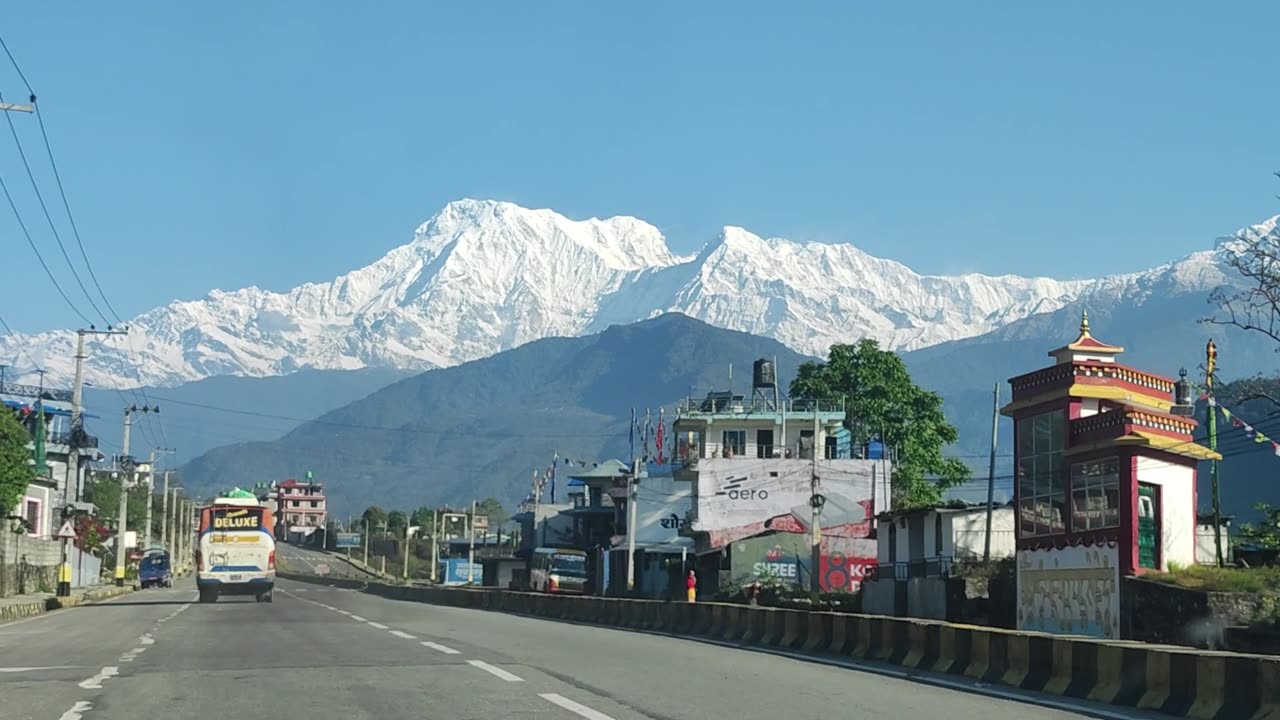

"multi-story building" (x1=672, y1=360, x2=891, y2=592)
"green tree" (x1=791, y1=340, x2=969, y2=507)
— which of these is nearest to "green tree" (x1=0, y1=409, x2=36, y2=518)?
"multi-story building" (x1=672, y1=360, x2=891, y2=592)

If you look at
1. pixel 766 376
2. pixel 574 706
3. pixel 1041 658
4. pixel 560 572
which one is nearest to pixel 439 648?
pixel 574 706

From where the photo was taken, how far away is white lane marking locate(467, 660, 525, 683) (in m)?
18.2

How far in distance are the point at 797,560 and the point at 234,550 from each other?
28668 mm

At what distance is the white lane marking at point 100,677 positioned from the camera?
18.0 meters

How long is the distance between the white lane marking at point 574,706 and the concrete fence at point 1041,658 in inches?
218

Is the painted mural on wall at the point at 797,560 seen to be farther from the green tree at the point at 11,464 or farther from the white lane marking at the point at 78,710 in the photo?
the white lane marking at the point at 78,710

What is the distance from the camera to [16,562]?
218 ft

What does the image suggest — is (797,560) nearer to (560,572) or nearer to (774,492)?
(560,572)

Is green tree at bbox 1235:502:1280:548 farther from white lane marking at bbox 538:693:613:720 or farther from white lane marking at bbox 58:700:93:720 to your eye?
white lane marking at bbox 58:700:93:720

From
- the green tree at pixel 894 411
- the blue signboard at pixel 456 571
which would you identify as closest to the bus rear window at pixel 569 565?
the green tree at pixel 894 411

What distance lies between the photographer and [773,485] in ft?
320

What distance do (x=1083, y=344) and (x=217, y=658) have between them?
30332 millimetres

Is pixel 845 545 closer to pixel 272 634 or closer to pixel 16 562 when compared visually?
pixel 16 562

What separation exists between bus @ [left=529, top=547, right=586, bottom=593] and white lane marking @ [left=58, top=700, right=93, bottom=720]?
6217 centimetres
